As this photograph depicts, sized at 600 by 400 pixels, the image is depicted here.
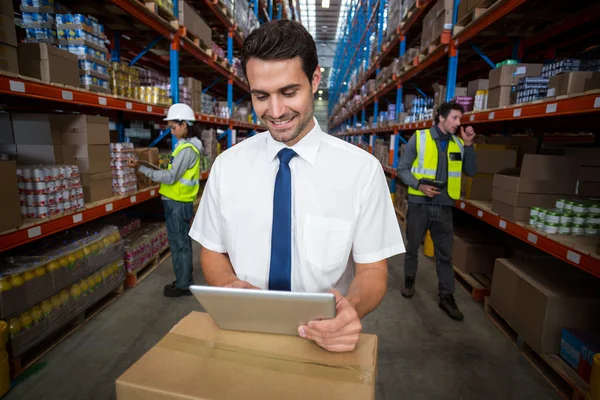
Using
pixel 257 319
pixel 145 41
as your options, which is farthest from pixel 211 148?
pixel 257 319

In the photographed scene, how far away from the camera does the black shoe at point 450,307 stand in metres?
3.48

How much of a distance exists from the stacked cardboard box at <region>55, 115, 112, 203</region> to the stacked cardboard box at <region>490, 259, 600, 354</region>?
12.8 ft

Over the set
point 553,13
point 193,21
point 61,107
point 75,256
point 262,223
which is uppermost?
point 193,21

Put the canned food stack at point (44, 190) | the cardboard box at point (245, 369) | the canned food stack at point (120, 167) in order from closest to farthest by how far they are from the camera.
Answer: the cardboard box at point (245, 369) < the canned food stack at point (44, 190) < the canned food stack at point (120, 167)

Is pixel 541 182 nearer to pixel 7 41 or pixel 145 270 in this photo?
pixel 7 41

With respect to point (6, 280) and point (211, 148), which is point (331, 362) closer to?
point (6, 280)

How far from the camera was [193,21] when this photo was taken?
5258mm

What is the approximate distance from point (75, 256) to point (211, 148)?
393cm

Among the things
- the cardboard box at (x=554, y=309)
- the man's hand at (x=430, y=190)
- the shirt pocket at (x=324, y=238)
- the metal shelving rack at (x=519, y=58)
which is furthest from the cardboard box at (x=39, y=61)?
the cardboard box at (x=554, y=309)

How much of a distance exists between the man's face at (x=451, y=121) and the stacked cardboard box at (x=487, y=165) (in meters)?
0.45

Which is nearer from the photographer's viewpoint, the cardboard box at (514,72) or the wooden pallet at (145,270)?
the cardboard box at (514,72)

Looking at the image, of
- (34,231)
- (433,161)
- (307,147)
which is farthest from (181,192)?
(307,147)

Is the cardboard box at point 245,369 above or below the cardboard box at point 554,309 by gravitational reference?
Answer: above

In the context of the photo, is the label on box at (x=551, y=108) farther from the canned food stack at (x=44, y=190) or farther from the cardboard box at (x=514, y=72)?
the canned food stack at (x=44, y=190)
